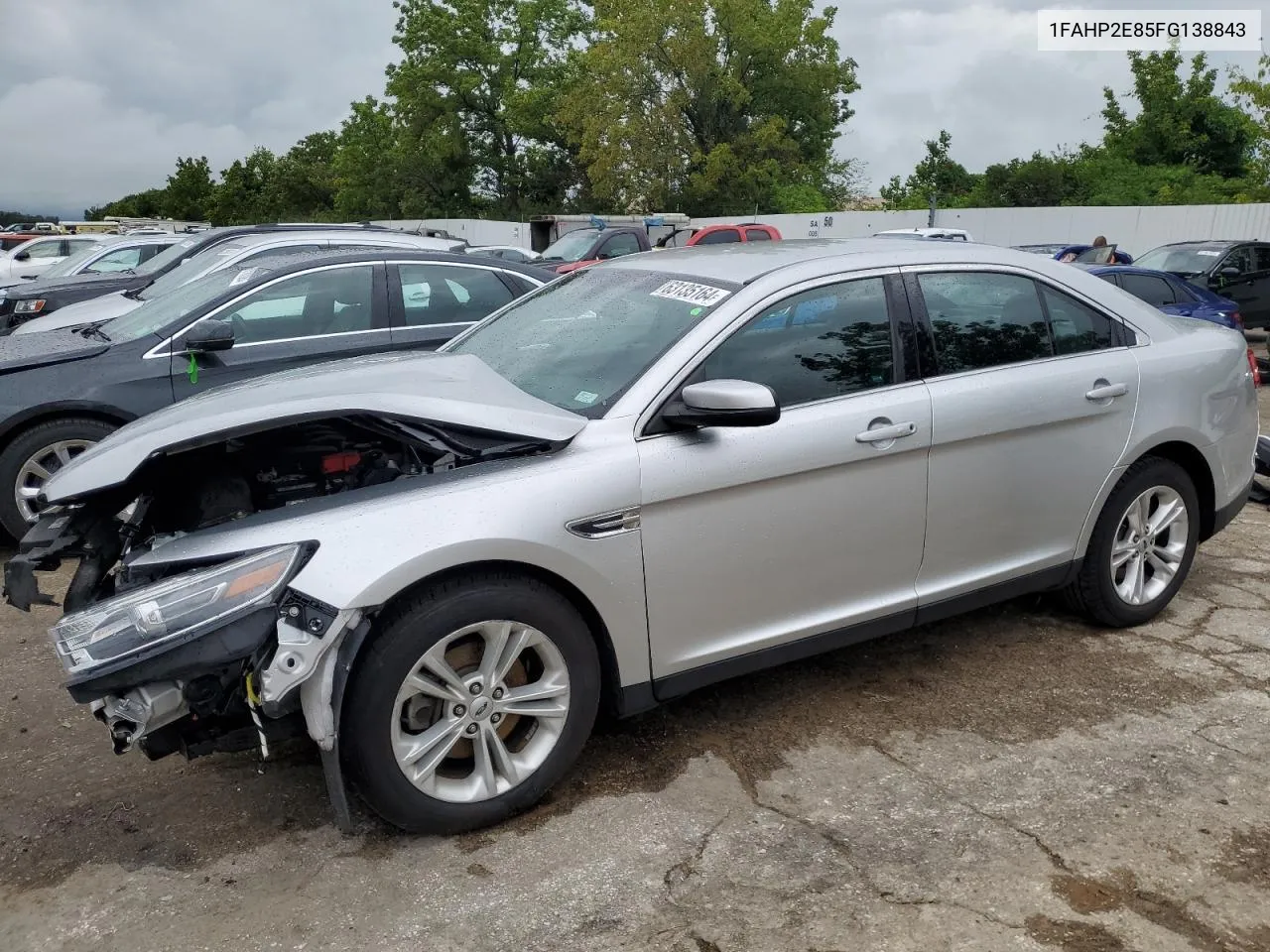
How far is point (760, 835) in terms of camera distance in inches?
124

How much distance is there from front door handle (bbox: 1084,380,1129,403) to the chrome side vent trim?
6.85ft

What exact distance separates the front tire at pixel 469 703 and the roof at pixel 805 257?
4.76 ft

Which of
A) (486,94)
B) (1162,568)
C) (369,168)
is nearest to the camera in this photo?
(1162,568)

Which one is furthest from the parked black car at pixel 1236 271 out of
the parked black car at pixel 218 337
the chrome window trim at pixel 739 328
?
the chrome window trim at pixel 739 328

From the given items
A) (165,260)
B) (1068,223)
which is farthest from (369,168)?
(165,260)

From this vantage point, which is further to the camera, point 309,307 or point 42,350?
point 309,307

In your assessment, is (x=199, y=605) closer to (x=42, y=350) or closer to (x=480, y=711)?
(x=480, y=711)

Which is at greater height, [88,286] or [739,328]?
[88,286]

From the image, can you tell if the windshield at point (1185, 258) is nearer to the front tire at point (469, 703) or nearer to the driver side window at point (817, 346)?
the driver side window at point (817, 346)

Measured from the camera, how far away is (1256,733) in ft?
12.4

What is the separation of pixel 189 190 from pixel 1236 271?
76.6 meters

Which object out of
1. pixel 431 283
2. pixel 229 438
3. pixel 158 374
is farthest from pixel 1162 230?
pixel 229 438

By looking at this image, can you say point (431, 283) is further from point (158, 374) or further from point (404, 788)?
point (404, 788)

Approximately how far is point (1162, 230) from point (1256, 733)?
27812 millimetres
